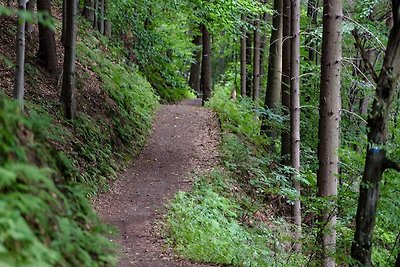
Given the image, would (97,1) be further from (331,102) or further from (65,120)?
(331,102)

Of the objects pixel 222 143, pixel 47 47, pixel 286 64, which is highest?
pixel 47 47

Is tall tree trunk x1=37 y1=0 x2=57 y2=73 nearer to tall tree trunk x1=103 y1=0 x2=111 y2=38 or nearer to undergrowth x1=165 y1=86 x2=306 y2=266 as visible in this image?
undergrowth x1=165 y1=86 x2=306 y2=266

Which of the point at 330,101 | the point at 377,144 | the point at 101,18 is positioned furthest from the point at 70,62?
the point at 101,18

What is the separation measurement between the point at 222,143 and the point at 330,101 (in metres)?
7.32

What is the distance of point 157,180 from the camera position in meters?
11.9

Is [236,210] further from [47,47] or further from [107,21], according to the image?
[107,21]

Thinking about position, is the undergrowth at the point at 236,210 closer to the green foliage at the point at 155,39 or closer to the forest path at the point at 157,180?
the forest path at the point at 157,180

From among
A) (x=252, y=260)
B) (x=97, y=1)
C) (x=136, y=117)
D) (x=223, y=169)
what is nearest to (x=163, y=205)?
(x=252, y=260)

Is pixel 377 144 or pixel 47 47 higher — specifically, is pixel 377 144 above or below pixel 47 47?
below

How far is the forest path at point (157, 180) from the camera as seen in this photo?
8052 millimetres

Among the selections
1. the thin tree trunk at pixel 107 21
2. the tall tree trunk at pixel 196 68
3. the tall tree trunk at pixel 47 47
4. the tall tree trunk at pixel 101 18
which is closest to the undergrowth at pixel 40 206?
the tall tree trunk at pixel 47 47

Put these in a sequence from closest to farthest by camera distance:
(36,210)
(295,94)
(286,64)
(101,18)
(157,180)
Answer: (36,210)
(295,94)
(157,180)
(286,64)
(101,18)

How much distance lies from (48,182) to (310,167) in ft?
40.6

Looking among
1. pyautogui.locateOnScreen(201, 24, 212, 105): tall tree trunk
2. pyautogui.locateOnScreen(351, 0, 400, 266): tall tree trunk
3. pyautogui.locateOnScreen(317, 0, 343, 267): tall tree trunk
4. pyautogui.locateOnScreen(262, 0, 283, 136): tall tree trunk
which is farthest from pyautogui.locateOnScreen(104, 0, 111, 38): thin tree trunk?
pyautogui.locateOnScreen(351, 0, 400, 266): tall tree trunk
